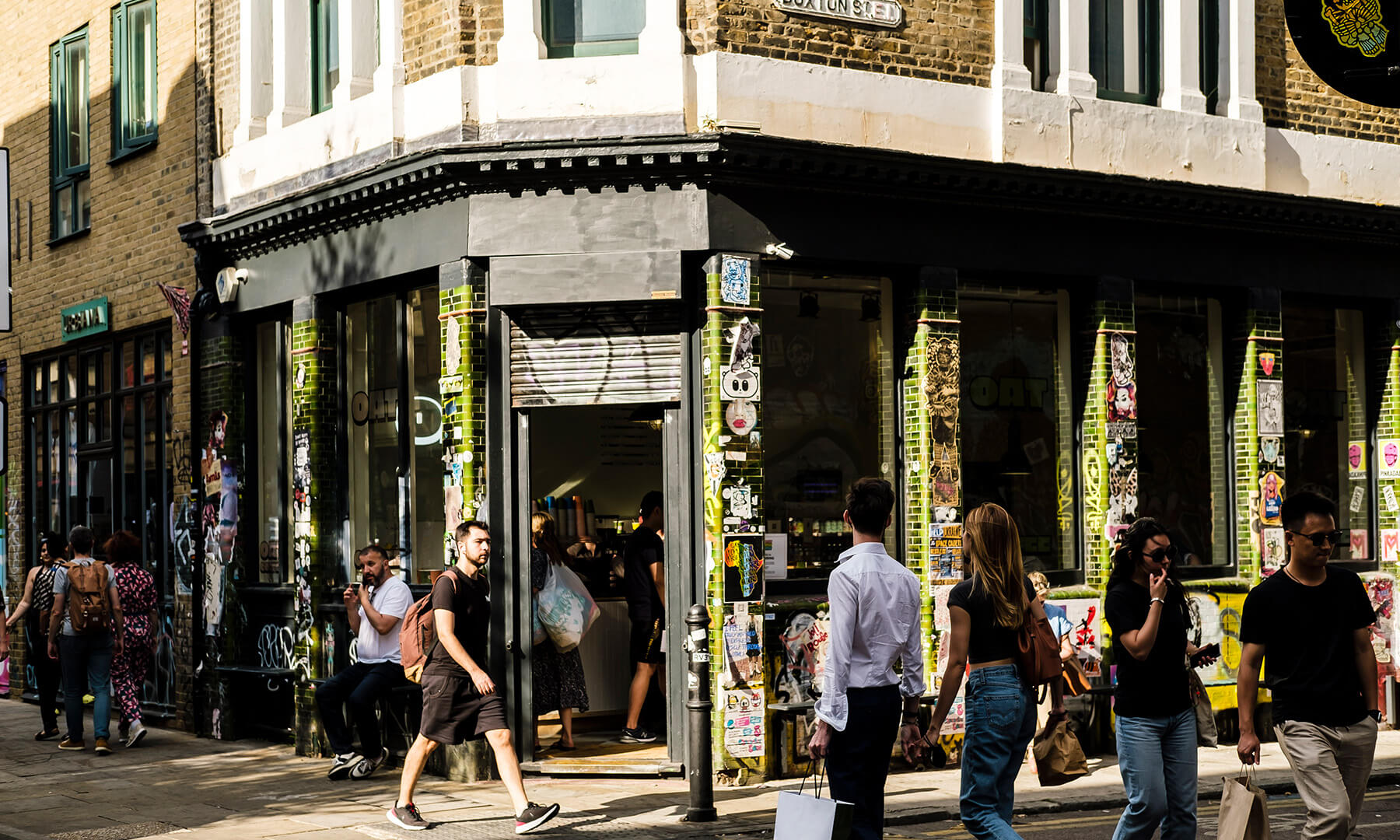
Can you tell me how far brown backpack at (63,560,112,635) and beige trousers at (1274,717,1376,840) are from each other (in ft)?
35.3

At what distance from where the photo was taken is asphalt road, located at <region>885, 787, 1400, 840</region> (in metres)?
9.75

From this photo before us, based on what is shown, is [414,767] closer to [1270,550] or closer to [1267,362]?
[1270,550]

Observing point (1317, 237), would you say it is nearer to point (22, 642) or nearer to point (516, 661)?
point (516, 661)

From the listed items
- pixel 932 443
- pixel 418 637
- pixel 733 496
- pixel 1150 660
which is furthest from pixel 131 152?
pixel 1150 660

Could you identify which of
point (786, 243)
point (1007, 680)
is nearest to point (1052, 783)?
point (1007, 680)

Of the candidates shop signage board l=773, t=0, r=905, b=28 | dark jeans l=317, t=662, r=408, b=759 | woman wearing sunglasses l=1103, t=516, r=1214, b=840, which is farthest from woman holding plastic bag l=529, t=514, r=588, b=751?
woman wearing sunglasses l=1103, t=516, r=1214, b=840

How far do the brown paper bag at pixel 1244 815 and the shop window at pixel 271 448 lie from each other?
1010 centimetres

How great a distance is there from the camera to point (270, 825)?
34.2ft

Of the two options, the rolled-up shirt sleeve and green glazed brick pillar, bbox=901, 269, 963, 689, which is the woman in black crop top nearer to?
the rolled-up shirt sleeve

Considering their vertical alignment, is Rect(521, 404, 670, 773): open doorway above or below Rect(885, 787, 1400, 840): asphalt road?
above

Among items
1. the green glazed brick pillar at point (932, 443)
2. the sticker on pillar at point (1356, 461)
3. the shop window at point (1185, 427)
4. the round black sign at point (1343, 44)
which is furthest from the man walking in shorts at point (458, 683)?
the sticker on pillar at point (1356, 461)

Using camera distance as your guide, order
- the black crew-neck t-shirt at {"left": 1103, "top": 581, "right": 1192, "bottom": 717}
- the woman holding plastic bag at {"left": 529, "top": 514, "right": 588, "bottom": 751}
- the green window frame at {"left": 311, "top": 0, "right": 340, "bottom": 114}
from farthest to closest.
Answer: the green window frame at {"left": 311, "top": 0, "right": 340, "bottom": 114}
the woman holding plastic bag at {"left": 529, "top": 514, "right": 588, "bottom": 751}
the black crew-neck t-shirt at {"left": 1103, "top": 581, "right": 1192, "bottom": 717}

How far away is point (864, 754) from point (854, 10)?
284 inches

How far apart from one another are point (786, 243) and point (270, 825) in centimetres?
543
